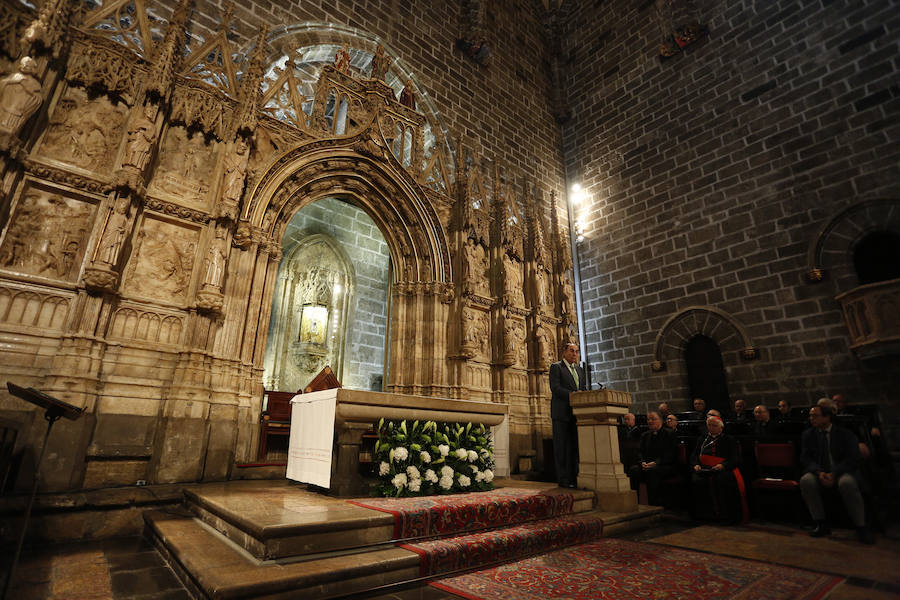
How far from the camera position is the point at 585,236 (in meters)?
11.6

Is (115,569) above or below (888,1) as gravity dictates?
below

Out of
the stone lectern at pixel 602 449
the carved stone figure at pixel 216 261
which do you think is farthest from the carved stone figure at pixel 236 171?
the stone lectern at pixel 602 449

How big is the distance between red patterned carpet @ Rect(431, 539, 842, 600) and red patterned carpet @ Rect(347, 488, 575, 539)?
0.44m

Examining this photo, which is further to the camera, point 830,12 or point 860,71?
point 830,12

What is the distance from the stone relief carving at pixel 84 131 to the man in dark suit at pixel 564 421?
5.88 m

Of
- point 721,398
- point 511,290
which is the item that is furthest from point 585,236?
point 721,398

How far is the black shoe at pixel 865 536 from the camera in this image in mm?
4051

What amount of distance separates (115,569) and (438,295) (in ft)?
19.1

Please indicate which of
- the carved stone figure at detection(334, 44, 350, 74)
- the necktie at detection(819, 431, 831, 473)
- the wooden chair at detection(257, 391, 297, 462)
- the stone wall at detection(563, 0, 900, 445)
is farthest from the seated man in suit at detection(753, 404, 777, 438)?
the carved stone figure at detection(334, 44, 350, 74)

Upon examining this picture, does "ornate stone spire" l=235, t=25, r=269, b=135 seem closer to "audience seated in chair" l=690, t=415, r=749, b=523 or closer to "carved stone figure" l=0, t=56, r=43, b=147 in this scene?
"carved stone figure" l=0, t=56, r=43, b=147

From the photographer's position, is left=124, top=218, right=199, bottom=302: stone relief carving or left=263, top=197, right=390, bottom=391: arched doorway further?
left=263, top=197, right=390, bottom=391: arched doorway

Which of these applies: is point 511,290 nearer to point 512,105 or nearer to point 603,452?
point 603,452

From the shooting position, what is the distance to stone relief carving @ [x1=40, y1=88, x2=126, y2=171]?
494 centimetres

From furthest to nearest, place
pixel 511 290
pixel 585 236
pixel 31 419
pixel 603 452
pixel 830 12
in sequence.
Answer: pixel 585 236, pixel 511 290, pixel 830 12, pixel 603 452, pixel 31 419
